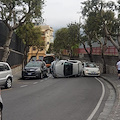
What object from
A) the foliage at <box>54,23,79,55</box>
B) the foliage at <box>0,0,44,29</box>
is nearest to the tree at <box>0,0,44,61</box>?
the foliage at <box>0,0,44,29</box>

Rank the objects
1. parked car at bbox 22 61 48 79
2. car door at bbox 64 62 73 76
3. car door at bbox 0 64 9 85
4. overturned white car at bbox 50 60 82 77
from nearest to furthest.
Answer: car door at bbox 0 64 9 85, parked car at bbox 22 61 48 79, overturned white car at bbox 50 60 82 77, car door at bbox 64 62 73 76

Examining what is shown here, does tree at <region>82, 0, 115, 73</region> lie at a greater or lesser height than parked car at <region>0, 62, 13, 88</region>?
greater

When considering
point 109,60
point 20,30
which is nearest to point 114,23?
point 109,60

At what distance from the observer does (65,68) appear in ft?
92.5

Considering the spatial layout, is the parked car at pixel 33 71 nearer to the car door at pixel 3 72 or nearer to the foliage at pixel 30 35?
the car door at pixel 3 72

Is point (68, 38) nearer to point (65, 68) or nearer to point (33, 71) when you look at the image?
point (65, 68)

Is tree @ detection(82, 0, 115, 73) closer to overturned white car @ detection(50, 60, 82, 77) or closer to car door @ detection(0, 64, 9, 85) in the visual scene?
overturned white car @ detection(50, 60, 82, 77)

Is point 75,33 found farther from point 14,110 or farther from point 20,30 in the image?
point 14,110

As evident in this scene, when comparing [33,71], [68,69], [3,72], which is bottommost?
[33,71]

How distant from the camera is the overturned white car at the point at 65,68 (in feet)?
90.6

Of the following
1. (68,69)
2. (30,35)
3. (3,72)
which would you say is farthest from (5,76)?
Result: (30,35)

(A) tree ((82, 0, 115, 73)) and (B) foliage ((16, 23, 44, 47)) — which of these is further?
(B) foliage ((16, 23, 44, 47))

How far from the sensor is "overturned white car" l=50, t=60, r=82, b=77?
27625mm

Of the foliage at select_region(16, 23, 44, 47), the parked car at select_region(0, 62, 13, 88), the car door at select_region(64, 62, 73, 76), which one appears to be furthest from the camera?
the foliage at select_region(16, 23, 44, 47)
